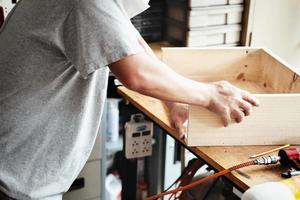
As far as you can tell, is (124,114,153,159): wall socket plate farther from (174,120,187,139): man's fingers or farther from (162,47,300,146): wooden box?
(174,120,187,139): man's fingers

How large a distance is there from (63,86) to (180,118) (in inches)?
14.7

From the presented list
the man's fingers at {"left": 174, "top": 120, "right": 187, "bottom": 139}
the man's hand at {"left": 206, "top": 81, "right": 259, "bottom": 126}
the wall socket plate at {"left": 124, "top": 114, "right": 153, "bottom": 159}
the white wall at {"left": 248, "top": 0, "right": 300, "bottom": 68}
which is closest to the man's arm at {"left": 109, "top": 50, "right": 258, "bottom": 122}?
the man's hand at {"left": 206, "top": 81, "right": 259, "bottom": 126}

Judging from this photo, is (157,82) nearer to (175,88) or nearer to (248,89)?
(175,88)

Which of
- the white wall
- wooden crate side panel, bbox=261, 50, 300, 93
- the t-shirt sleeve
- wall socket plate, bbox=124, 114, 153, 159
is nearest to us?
the t-shirt sleeve

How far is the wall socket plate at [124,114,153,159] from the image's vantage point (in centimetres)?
171

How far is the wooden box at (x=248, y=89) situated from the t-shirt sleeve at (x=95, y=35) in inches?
11.6

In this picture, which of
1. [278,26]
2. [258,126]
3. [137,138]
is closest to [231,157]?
[258,126]

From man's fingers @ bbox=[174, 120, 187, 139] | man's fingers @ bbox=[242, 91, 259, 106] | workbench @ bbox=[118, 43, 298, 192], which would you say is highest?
man's fingers @ bbox=[242, 91, 259, 106]

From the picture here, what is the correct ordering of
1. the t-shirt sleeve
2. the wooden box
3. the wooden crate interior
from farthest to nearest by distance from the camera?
the wooden crate interior
the wooden box
the t-shirt sleeve

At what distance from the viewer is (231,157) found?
114 cm

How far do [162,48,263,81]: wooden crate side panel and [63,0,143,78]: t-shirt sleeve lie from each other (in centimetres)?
60

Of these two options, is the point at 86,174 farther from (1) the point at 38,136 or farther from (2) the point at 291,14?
(2) the point at 291,14

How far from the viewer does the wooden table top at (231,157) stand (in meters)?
1.05

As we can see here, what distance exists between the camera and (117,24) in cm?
91
